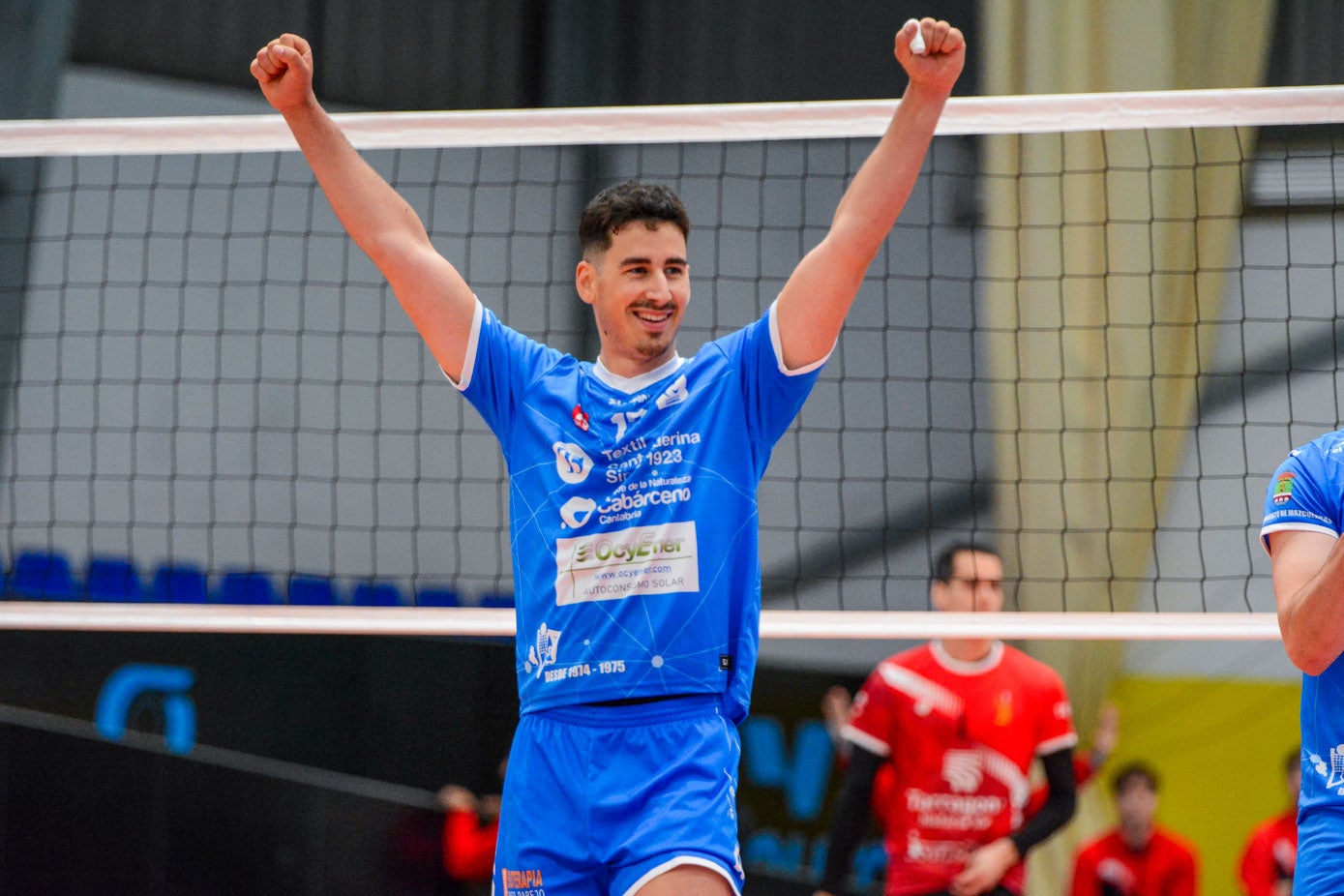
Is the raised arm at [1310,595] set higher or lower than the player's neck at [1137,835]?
higher

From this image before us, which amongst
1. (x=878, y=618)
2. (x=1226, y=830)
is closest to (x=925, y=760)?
(x=878, y=618)

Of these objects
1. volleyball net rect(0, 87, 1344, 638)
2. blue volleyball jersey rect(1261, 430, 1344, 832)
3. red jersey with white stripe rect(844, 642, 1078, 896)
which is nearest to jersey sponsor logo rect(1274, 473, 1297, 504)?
blue volleyball jersey rect(1261, 430, 1344, 832)

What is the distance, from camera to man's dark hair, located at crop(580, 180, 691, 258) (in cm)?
277

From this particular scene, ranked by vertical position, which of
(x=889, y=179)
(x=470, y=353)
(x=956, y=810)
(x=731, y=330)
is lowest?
(x=956, y=810)

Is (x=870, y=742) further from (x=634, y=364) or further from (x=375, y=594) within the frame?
(x=375, y=594)

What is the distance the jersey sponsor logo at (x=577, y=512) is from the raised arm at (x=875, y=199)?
0.51 meters

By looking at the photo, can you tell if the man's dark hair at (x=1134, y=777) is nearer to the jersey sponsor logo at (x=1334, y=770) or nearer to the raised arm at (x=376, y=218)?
the jersey sponsor logo at (x=1334, y=770)

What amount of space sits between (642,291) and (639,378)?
0.17 m

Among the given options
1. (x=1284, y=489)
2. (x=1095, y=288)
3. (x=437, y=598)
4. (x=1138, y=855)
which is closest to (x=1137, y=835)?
(x=1138, y=855)

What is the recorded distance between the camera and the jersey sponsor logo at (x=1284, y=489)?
7.75 ft

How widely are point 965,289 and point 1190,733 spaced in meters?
2.81

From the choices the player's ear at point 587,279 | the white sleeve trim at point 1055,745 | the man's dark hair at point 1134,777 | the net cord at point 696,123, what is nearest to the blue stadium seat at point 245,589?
the net cord at point 696,123

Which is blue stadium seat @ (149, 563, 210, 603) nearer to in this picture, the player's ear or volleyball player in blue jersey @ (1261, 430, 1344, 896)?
the player's ear

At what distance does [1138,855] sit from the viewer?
687 centimetres
